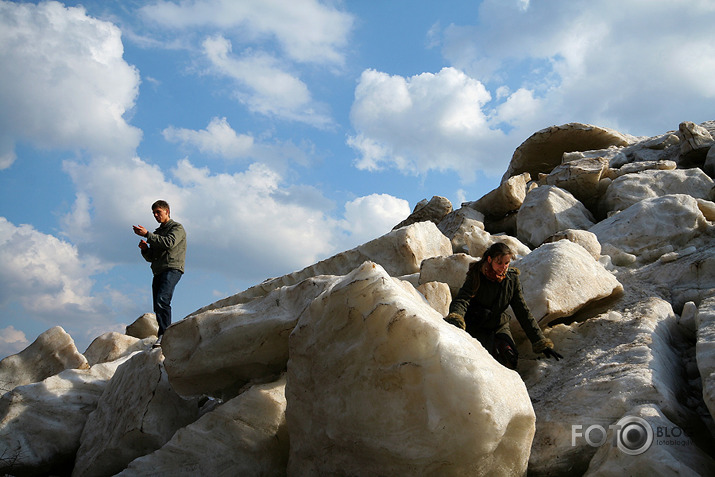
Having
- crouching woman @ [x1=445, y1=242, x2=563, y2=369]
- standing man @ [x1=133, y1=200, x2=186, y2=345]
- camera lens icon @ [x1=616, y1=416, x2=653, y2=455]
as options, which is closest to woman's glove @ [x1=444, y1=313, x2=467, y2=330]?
crouching woman @ [x1=445, y1=242, x2=563, y2=369]

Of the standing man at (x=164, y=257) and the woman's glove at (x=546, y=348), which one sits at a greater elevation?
the standing man at (x=164, y=257)

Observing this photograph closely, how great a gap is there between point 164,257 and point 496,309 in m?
3.74

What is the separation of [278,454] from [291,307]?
999mm

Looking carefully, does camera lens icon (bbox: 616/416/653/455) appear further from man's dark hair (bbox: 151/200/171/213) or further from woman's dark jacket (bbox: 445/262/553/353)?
man's dark hair (bbox: 151/200/171/213)

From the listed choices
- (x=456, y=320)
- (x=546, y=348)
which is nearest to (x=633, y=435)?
(x=456, y=320)

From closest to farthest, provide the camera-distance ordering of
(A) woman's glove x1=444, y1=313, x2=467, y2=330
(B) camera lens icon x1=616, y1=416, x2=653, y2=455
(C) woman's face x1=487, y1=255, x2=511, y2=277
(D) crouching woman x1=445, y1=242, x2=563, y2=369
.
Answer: (B) camera lens icon x1=616, y1=416, x2=653, y2=455 < (A) woman's glove x1=444, y1=313, x2=467, y2=330 < (C) woman's face x1=487, y1=255, x2=511, y2=277 < (D) crouching woman x1=445, y1=242, x2=563, y2=369

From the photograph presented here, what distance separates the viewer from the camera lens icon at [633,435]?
2662 millimetres

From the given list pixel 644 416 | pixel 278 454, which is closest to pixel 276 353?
pixel 278 454

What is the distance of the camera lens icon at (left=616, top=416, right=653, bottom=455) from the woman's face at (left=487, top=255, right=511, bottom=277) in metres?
1.35

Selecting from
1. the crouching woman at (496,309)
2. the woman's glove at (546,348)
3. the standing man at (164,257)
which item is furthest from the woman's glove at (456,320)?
the standing man at (164,257)

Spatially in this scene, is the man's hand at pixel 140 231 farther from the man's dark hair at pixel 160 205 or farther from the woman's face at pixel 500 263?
the woman's face at pixel 500 263

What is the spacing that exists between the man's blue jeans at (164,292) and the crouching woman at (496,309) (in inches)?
137

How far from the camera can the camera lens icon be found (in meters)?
2.66

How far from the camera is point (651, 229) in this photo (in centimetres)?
695
